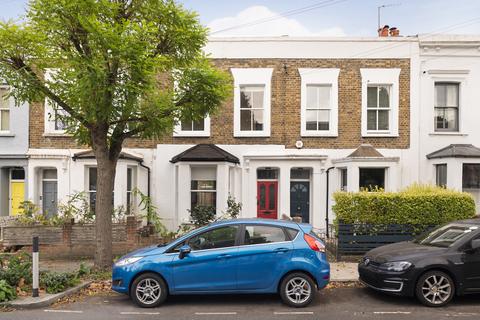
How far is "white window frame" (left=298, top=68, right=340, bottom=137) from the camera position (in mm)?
14727

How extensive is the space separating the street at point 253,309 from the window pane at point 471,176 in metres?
7.84

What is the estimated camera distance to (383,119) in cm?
1491

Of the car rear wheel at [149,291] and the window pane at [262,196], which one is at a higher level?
the window pane at [262,196]

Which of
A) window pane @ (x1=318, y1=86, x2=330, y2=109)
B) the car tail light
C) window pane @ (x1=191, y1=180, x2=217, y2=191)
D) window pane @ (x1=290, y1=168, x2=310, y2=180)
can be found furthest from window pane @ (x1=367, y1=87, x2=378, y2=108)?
the car tail light

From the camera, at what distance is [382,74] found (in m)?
14.7

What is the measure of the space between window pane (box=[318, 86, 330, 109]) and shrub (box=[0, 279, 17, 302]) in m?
11.5

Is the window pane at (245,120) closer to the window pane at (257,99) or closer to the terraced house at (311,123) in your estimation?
the terraced house at (311,123)

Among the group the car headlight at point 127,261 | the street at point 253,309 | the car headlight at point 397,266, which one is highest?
the car headlight at point 127,261

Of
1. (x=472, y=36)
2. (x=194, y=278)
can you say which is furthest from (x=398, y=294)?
(x=472, y=36)

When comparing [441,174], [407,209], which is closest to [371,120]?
[441,174]

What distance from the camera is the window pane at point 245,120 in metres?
15.0

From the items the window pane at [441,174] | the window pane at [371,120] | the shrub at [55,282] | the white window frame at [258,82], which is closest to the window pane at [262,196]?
the white window frame at [258,82]

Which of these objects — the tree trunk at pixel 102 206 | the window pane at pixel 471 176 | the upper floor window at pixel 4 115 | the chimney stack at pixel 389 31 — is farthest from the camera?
the chimney stack at pixel 389 31

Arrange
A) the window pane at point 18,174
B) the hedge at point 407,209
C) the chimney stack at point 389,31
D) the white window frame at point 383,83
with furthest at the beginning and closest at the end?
the chimney stack at point 389,31, the window pane at point 18,174, the white window frame at point 383,83, the hedge at point 407,209
